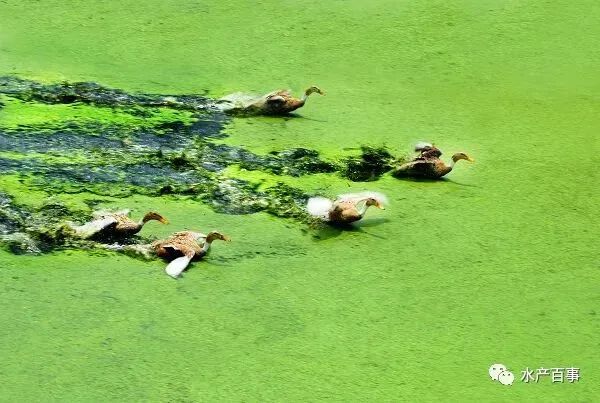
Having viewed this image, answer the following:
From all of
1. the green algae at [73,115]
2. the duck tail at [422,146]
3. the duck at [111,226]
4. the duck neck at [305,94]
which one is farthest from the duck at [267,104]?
the duck at [111,226]

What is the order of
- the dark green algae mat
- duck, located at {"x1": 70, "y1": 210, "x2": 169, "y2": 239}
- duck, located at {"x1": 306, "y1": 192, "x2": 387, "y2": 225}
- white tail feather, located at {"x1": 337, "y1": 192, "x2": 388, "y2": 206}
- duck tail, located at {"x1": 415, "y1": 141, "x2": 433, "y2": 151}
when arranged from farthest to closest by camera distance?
duck tail, located at {"x1": 415, "y1": 141, "x2": 433, "y2": 151}, white tail feather, located at {"x1": 337, "y1": 192, "x2": 388, "y2": 206}, duck, located at {"x1": 306, "y1": 192, "x2": 387, "y2": 225}, duck, located at {"x1": 70, "y1": 210, "x2": 169, "y2": 239}, the dark green algae mat

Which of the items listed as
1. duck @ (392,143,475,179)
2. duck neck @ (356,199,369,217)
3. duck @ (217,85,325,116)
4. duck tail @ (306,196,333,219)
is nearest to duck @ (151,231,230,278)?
duck tail @ (306,196,333,219)

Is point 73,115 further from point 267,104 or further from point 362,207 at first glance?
point 362,207

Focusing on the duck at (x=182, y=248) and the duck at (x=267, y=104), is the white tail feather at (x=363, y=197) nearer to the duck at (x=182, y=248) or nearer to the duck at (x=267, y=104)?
the duck at (x=182, y=248)

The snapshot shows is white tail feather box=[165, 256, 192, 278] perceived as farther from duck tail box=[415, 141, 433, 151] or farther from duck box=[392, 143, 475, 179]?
duck tail box=[415, 141, 433, 151]

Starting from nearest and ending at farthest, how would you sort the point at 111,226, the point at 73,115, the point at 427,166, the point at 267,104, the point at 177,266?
the point at 177,266 < the point at 111,226 < the point at 427,166 < the point at 73,115 < the point at 267,104

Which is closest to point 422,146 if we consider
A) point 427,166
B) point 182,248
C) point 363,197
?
point 427,166

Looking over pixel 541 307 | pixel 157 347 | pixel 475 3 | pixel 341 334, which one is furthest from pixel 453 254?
pixel 475 3
